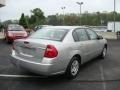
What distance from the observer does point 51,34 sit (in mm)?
6449

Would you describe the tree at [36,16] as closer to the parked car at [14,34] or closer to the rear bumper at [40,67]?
the parked car at [14,34]

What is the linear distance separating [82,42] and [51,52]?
1.68 m

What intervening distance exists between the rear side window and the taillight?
1.22 meters

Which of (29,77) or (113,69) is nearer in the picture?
(29,77)

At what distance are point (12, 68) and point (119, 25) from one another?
3791 cm

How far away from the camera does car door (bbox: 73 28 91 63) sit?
21.4 feet

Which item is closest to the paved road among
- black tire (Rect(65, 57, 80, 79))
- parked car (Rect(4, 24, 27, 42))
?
black tire (Rect(65, 57, 80, 79))

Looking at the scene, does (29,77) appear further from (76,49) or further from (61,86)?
(76,49)

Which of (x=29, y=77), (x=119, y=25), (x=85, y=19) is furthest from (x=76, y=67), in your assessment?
(x=85, y=19)

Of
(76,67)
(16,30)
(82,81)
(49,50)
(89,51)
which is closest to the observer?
(49,50)

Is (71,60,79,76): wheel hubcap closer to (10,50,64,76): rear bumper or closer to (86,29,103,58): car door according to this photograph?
(10,50,64,76): rear bumper

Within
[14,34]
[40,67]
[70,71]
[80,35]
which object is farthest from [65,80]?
[14,34]

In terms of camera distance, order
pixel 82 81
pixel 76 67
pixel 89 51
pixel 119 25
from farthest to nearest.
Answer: pixel 119 25 < pixel 89 51 < pixel 76 67 < pixel 82 81

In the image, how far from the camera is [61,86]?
558cm
